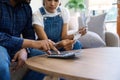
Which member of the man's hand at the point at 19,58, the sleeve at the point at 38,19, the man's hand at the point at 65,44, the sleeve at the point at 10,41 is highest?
the sleeve at the point at 38,19

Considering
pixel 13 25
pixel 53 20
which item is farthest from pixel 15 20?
pixel 53 20

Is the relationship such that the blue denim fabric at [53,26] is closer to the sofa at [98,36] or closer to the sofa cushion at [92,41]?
the sofa at [98,36]

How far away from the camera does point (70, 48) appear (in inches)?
56.9

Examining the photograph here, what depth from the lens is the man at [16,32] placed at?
1202mm

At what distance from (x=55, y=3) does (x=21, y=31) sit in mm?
346

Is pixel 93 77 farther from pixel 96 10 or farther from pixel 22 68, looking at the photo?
pixel 96 10

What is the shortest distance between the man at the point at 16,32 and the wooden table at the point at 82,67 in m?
0.09

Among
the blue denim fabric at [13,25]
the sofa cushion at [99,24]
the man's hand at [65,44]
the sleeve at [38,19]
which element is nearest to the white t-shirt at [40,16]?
the sleeve at [38,19]

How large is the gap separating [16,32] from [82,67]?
1.95ft

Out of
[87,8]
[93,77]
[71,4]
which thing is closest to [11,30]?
[93,77]

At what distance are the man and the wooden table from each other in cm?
9

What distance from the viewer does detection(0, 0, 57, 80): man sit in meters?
1.20

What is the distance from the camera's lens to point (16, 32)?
1.42 m

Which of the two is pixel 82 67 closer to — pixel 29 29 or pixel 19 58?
pixel 19 58
